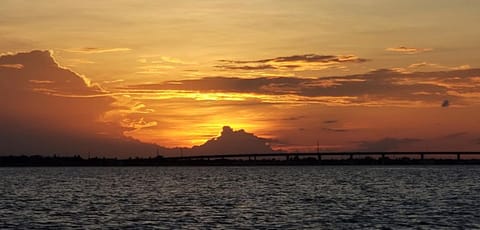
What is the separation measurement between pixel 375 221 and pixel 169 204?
28.3 meters

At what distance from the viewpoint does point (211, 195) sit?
358ft

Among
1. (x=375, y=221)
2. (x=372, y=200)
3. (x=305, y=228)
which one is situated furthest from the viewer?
(x=372, y=200)

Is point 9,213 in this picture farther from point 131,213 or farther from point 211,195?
point 211,195

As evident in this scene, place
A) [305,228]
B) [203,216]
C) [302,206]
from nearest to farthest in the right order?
[305,228] < [203,216] < [302,206]

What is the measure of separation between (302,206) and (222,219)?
55.1ft

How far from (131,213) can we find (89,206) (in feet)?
37.9

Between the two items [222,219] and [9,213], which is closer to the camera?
[222,219]

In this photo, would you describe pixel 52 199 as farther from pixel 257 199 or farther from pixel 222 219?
pixel 222 219

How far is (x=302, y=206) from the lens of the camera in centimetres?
8606

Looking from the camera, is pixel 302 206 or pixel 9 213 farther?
pixel 302 206

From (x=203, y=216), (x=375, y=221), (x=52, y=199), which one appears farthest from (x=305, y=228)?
(x=52, y=199)

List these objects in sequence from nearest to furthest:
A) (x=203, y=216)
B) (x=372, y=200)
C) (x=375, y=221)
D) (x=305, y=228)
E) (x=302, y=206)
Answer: (x=305, y=228) → (x=375, y=221) → (x=203, y=216) → (x=302, y=206) → (x=372, y=200)

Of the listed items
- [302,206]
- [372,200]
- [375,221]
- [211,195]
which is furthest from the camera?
[211,195]

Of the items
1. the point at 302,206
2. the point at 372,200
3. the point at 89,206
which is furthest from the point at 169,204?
the point at 372,200
